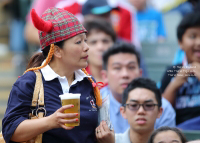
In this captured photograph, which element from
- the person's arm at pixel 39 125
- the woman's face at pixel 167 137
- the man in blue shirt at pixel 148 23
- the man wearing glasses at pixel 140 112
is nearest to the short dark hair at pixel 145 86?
the man wearing glasses at pixel 140 112

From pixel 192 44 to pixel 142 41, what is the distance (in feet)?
8.40

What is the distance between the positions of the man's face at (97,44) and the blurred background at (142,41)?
81 centimetres

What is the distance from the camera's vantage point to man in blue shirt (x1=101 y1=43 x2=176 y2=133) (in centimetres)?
463

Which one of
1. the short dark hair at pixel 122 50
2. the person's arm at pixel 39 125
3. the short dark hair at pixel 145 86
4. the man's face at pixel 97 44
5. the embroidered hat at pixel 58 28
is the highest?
the man's face at pixel 97 44

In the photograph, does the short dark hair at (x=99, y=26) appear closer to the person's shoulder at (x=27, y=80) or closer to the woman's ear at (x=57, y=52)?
the woman's ear at (x=57, y=52)

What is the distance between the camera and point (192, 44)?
499 cm

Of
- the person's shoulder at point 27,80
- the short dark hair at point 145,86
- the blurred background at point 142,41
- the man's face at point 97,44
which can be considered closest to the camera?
the person's shoulder at point 27,80

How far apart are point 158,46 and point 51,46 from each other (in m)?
4.53

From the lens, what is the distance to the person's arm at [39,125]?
8.91ft

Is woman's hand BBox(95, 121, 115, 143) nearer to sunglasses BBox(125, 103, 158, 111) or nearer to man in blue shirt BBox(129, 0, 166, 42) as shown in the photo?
sunglasses BBox(125, 103, 158, 111)

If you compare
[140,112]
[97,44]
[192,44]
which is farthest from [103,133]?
[97,44]

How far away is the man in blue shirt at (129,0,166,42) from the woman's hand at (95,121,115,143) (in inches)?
173

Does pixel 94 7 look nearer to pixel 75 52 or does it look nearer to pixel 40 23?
pixel 75 52

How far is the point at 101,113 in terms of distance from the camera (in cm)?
331
